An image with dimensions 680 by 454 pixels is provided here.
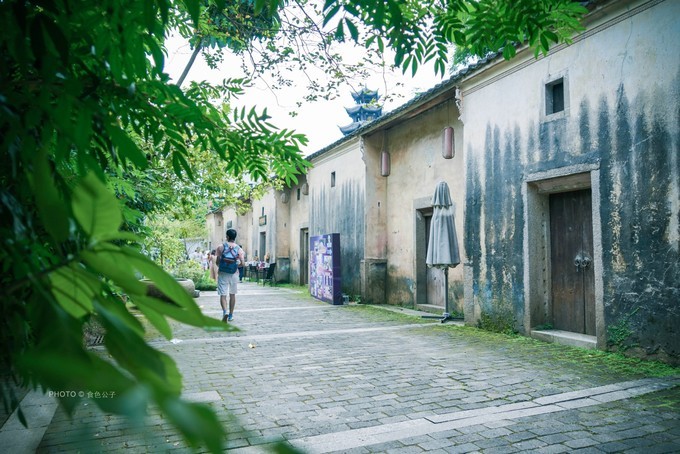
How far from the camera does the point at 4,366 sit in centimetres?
72

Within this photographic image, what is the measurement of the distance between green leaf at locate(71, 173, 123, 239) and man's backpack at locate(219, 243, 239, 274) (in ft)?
27.0

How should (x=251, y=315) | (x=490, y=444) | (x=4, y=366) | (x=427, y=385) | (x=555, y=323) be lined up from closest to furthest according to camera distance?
1. (x=4, y=366)
2. (x=490, y=444)
3. (x=427, y=385)
4. (x=555, y=323)
5. (x=251, y=315)

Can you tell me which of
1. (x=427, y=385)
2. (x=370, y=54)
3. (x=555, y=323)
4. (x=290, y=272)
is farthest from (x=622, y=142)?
(x=290, y=272)

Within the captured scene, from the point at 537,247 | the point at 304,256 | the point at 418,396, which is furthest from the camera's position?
the point at 304,256

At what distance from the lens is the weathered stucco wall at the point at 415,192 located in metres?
10.2

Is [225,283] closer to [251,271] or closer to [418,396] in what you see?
[418,396]

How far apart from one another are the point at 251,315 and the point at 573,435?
7731 millimetres

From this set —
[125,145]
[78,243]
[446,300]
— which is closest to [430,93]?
[446,300]

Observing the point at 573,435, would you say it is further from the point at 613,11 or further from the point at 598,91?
the point at 613,11

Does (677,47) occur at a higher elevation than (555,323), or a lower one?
higher

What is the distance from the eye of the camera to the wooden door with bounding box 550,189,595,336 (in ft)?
23.4

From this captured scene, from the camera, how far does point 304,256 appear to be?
1956 centimetres

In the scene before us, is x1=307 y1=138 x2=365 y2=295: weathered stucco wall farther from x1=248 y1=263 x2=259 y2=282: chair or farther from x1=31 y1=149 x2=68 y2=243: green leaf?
x1=31 y1=149 x2=68 y2=243: green leaf

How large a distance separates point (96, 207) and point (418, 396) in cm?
439
